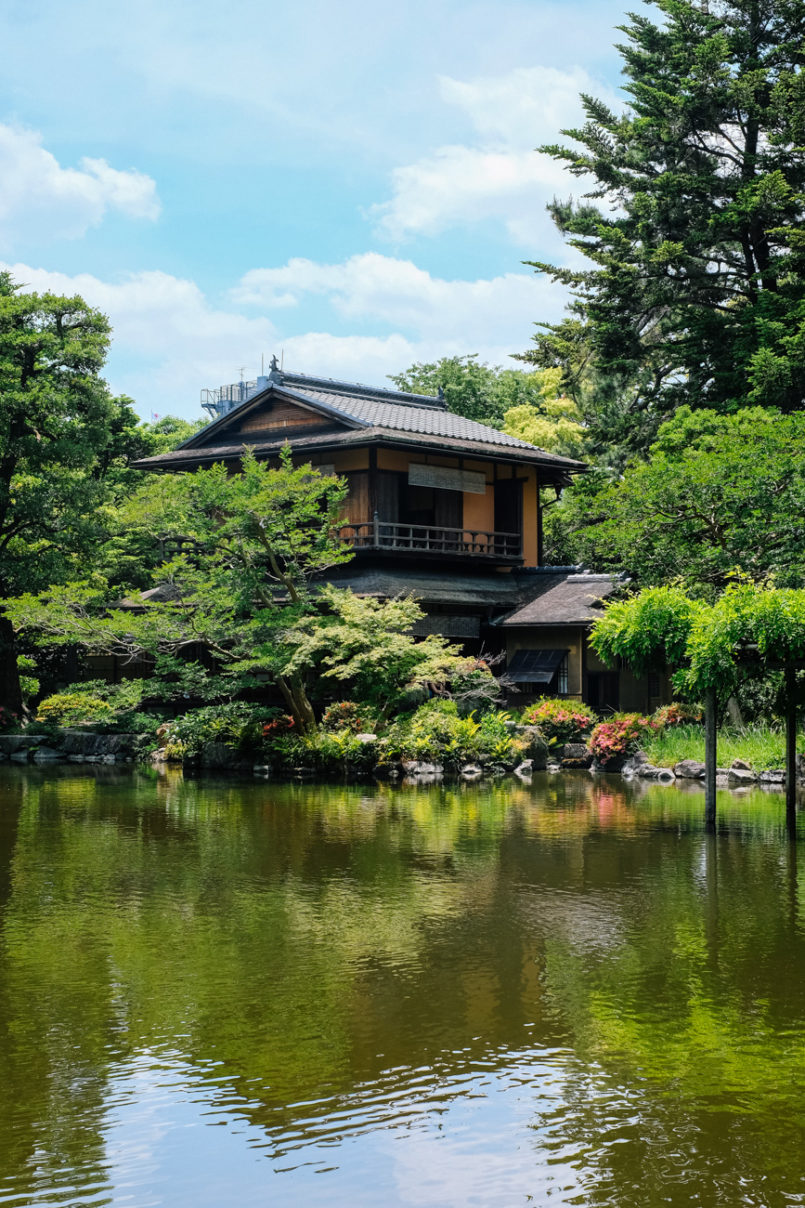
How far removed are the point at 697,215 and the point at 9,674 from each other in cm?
2159

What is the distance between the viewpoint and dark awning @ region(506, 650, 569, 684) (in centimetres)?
3020

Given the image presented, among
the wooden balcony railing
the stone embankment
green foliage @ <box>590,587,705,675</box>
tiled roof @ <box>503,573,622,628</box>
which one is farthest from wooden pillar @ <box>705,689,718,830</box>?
the stone embankment

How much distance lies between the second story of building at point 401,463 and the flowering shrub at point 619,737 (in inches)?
287

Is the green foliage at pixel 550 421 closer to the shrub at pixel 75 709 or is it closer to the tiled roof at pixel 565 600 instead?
the tiled roof at pixel 565 600

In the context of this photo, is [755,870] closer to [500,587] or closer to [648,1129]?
[648,1129]

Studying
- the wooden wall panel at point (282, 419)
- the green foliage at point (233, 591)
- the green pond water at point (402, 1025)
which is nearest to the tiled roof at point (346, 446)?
the wooden wall panel at point (282, 419)

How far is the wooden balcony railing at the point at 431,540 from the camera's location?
102 feet

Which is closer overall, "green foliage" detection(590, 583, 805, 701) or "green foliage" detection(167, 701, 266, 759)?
"green foliage" detection(590, 583, 805, 701)

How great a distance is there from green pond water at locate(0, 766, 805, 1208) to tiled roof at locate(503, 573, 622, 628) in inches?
604

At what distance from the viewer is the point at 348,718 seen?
26344 mm

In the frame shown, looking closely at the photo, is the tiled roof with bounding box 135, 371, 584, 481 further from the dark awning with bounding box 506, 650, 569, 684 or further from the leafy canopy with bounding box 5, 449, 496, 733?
the dark awning with bounding box 506, 650, 569, 684

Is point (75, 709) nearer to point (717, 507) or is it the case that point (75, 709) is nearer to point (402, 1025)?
point (717, 507)

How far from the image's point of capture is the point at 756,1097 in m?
6.41

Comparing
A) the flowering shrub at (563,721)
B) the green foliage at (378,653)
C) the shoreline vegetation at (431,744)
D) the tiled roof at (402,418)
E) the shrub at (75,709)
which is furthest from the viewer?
the tiled roof at (402,418)
